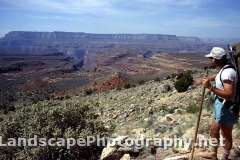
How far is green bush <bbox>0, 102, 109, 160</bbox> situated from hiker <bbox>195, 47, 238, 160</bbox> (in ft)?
10.4

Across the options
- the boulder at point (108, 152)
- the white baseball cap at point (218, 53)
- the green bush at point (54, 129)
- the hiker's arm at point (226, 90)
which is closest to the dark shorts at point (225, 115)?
the hiker's arm at point (226, 90)

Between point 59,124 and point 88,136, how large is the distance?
945 millimetres

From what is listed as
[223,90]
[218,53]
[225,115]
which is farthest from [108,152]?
[218,53]

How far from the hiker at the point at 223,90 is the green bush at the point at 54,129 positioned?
3.18 meters

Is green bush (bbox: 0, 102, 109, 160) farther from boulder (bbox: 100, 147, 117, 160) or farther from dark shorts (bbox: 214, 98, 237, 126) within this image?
dark shorts (bbox: 214, 98, 237, 126)

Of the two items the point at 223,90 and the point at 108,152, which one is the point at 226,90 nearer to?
the point at 223,90

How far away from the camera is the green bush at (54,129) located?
745 cm

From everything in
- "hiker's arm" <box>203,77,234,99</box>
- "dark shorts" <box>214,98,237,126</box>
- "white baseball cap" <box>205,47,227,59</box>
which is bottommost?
"dark shorts" <box>214,98,237,126</box>

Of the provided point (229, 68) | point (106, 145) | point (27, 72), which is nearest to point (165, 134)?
point (106, 145)

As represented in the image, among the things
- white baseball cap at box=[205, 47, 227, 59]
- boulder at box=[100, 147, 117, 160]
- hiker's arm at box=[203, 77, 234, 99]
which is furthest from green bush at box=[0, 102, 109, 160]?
white baseball cap at box=[205, 47, 227, 59]

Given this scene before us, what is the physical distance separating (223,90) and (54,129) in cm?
417

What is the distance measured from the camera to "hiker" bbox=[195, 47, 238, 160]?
4.68 metres

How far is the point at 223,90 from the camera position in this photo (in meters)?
4.70

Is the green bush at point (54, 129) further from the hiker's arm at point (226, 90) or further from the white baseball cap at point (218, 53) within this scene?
the white baseball cap at point (218, 53)
